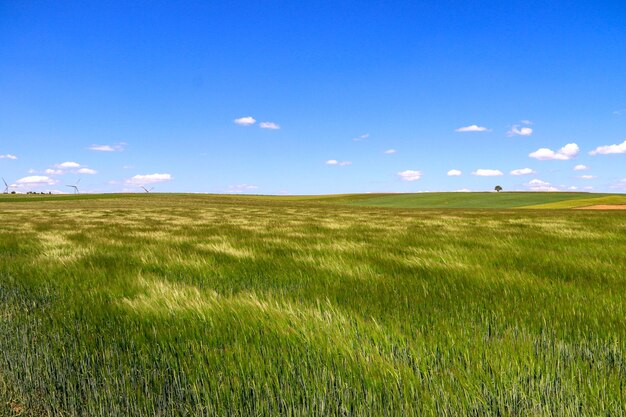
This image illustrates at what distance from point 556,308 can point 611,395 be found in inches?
61.4

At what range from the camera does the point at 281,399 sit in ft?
5.35

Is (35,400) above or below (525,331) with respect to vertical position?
below

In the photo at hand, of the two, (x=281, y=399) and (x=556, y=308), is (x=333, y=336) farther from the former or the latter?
(x=556, y=308)

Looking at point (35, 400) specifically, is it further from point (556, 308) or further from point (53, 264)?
point (53, 264)

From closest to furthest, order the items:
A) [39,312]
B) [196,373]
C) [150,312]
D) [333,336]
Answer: [196,373] < [333,336] < [150,312] < [39,312]

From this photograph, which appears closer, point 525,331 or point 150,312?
point 525,331

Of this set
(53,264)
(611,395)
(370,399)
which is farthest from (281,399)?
(53,264)

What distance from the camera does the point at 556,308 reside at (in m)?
2.98

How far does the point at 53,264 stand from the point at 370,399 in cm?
575

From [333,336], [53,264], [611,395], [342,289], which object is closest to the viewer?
[611,395]

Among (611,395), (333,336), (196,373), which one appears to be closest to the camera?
(611,395)

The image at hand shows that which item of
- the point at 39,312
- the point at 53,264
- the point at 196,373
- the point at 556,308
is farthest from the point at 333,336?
the point at 53,264

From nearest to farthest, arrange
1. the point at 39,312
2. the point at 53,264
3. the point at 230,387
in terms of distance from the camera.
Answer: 1. the point at 230,387
2. the point at 39,312
3. the point at 53,264

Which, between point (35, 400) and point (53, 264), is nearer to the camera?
point (35, 400)
